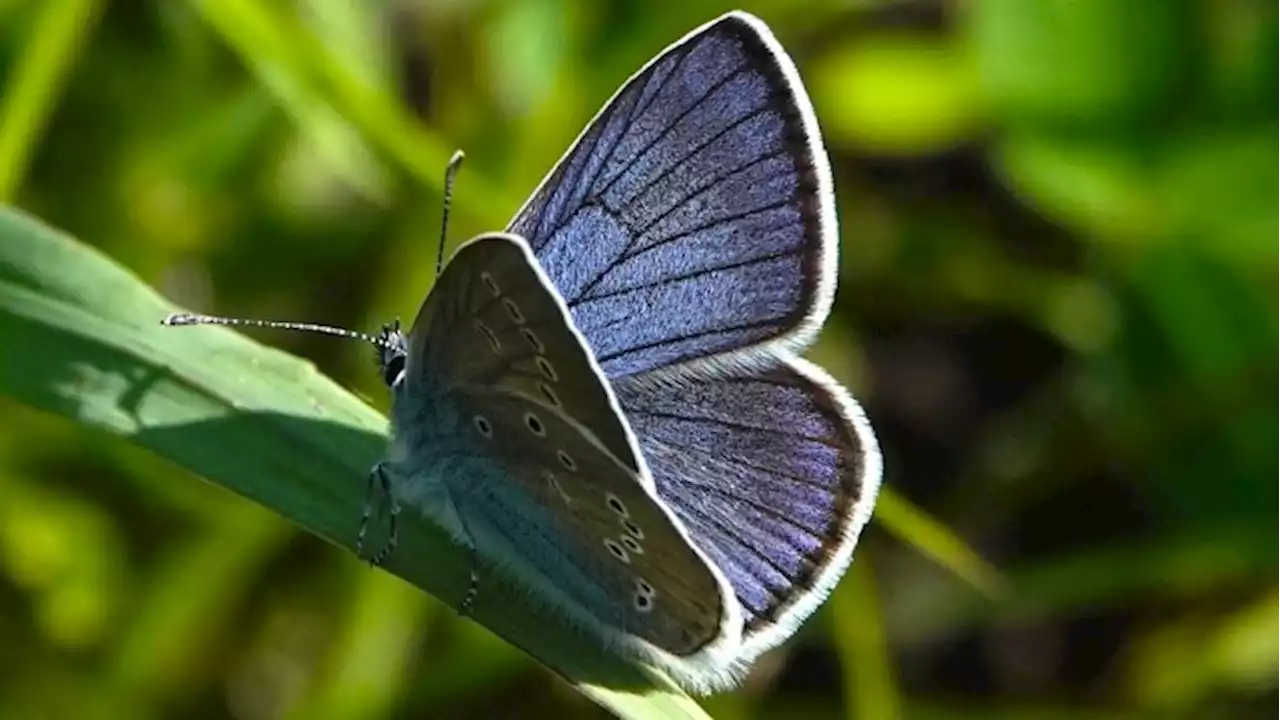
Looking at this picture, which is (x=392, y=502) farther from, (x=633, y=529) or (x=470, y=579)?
(x=633, y=529)

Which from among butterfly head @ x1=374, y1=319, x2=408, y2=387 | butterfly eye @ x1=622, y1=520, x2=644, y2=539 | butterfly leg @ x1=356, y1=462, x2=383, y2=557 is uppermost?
butterfly head @ x1=374, y1=319, x2=408, y2=387

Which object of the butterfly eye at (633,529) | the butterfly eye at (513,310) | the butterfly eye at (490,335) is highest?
the butterfly eye at (513,310)

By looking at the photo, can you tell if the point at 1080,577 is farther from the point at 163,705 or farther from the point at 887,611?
the point at 163,705

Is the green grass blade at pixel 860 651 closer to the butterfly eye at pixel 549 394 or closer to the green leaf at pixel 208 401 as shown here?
the green leaf at pixel 208 401

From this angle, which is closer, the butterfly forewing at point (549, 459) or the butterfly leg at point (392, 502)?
the butterfly forewing at point (549, 459)

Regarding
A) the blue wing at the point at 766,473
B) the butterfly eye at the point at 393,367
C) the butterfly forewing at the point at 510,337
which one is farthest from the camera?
the butterfly eye at the point at 393,367

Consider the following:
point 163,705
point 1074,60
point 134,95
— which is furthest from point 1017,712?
point 134,95

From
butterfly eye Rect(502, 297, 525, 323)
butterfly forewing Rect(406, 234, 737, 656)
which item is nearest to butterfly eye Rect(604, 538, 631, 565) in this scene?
butterfly forewing Rect(406, 234, 737, 656)

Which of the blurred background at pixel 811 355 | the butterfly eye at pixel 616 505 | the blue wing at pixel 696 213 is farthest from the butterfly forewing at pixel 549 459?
the blurred background at pixel 811 355

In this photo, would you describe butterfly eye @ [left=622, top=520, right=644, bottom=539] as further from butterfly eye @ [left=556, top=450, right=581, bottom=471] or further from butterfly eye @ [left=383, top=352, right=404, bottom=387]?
butterfly eye @ [left=383, top=352, right=404, bottom=387]
